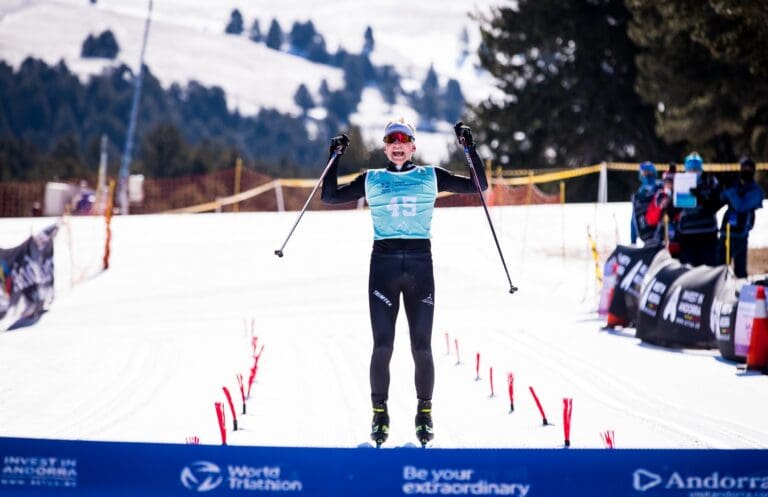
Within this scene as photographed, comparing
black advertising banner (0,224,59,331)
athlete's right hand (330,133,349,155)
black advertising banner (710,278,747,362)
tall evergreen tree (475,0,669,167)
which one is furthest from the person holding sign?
tall evergreen tree (475,0,669,167)

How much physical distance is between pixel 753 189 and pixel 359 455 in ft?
32.8

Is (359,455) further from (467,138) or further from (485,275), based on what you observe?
(485,275)

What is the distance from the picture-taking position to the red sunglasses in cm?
713

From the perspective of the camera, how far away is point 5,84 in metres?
182

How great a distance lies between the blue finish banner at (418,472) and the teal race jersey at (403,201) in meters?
2.26

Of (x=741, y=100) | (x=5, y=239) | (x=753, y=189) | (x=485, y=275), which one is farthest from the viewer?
(x=741, y=100)

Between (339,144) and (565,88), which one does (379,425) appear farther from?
(565,88)

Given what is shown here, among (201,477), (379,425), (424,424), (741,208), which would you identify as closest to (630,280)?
(741,208)

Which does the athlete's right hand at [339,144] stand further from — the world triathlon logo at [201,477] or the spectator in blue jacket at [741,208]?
the spectator in blue jacket at [741,208]

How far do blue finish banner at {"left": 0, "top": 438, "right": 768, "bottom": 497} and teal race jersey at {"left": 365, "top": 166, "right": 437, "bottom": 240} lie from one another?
7.41 ft

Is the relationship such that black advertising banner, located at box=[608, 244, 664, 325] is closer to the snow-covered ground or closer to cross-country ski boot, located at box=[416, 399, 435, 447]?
the snow-covered ground

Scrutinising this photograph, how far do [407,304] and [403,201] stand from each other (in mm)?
684

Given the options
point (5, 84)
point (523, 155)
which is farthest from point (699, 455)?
point (5, 84)

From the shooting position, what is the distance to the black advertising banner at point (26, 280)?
52.2ft
